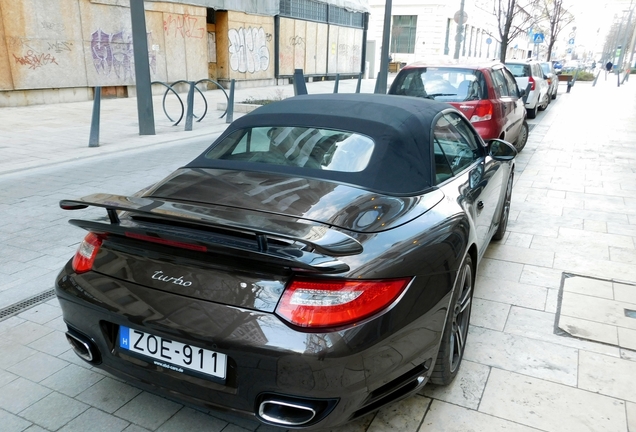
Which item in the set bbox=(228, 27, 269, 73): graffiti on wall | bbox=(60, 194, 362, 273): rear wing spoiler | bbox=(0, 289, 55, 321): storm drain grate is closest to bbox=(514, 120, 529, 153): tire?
bbox=(0, 289, 55, 321): storm drain grate

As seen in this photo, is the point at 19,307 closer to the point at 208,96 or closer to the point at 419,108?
the point at 419,108

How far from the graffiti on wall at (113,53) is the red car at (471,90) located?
11563 mm

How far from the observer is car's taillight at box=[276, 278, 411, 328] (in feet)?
6.36

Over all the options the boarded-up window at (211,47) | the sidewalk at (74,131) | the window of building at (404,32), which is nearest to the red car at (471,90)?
the sidewalk at (74,131)

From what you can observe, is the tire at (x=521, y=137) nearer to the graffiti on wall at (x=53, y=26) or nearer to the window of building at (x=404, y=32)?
the graffiti on wall at (x=53, y=26)

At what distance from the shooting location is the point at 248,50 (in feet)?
74.1

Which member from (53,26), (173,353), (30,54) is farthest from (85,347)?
(53,26)

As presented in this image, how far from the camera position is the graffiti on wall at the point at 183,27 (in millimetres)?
18219

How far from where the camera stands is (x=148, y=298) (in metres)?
2.11

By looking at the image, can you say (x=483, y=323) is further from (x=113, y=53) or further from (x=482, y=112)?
(x=113, y=53)

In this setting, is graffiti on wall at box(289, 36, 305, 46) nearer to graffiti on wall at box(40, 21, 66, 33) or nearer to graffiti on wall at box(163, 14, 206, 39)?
graffiti on wall at box(163, 14, 206, 39)

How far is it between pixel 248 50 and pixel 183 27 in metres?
4.14

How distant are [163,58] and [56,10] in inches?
160

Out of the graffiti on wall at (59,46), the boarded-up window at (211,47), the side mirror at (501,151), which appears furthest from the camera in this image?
the boarded-up window at (211,47)
